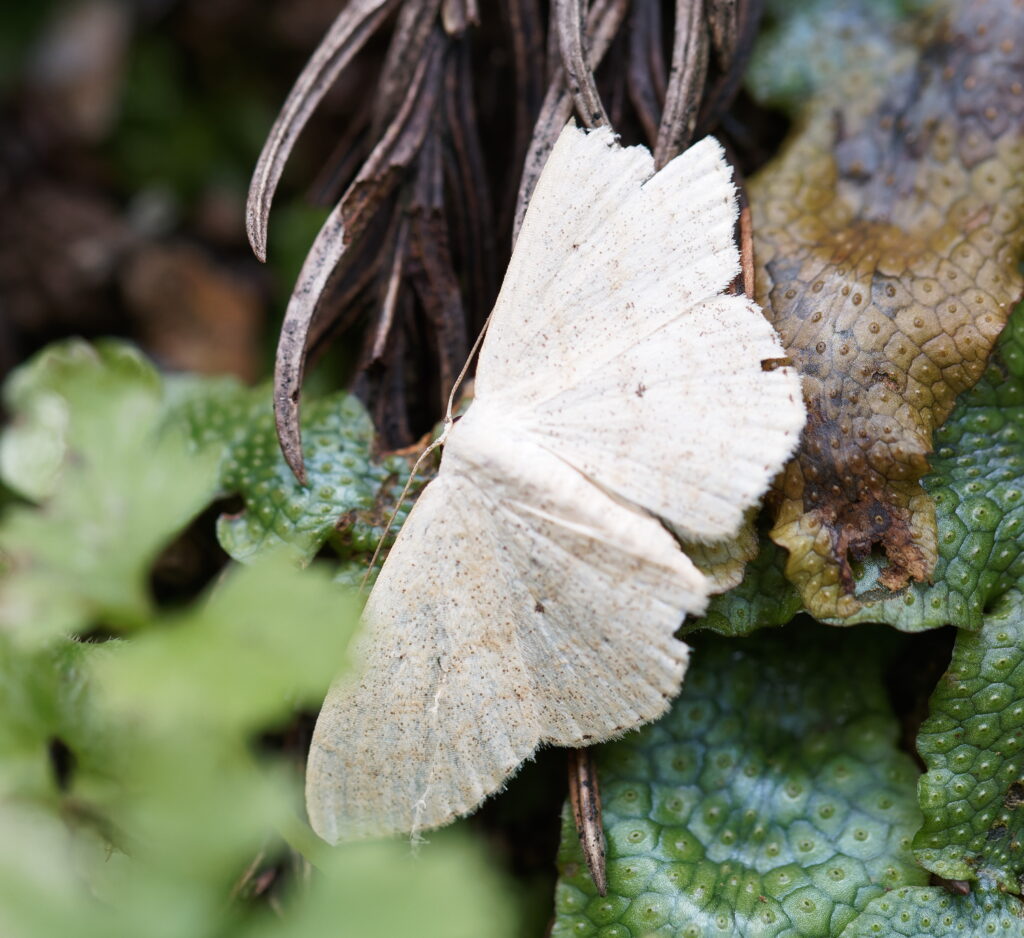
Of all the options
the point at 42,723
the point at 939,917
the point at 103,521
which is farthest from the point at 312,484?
the point at 939,917

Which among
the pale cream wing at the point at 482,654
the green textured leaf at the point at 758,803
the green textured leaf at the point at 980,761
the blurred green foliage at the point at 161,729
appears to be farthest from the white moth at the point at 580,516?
the green textured leaf at the point at 980,761

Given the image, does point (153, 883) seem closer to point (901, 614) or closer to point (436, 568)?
point (436, 568)

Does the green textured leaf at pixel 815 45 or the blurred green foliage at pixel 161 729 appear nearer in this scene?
the blurred green foliage at pixel 161 729

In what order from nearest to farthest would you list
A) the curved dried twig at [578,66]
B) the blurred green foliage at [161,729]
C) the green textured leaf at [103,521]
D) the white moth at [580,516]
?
the blurred green foliage at [161,729] < the green textured leaf at [103,521] < the white moth at [580,516] < the curved dried twig at [578,66]

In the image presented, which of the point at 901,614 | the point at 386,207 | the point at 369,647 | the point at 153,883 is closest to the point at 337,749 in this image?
the point at 369,647

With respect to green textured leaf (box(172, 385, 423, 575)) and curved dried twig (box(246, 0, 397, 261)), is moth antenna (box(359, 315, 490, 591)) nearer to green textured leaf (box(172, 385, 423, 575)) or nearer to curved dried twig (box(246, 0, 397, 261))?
green textured leaf (box(172, 385, 423, 575))

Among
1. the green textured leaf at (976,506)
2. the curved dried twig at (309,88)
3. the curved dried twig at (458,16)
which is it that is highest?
the curved dried twig at (458,16)

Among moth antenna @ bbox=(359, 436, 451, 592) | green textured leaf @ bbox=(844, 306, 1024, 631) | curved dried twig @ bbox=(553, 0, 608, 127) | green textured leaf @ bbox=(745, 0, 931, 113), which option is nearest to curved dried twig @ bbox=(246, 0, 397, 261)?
curved dried twig @ bbox=(553, 0, 608, 127)

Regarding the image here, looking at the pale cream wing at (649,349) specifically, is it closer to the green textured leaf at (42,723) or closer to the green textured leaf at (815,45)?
the green textured leaf at (815,45)

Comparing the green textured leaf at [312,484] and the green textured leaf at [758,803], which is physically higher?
the green textured leaf at [312,484]
